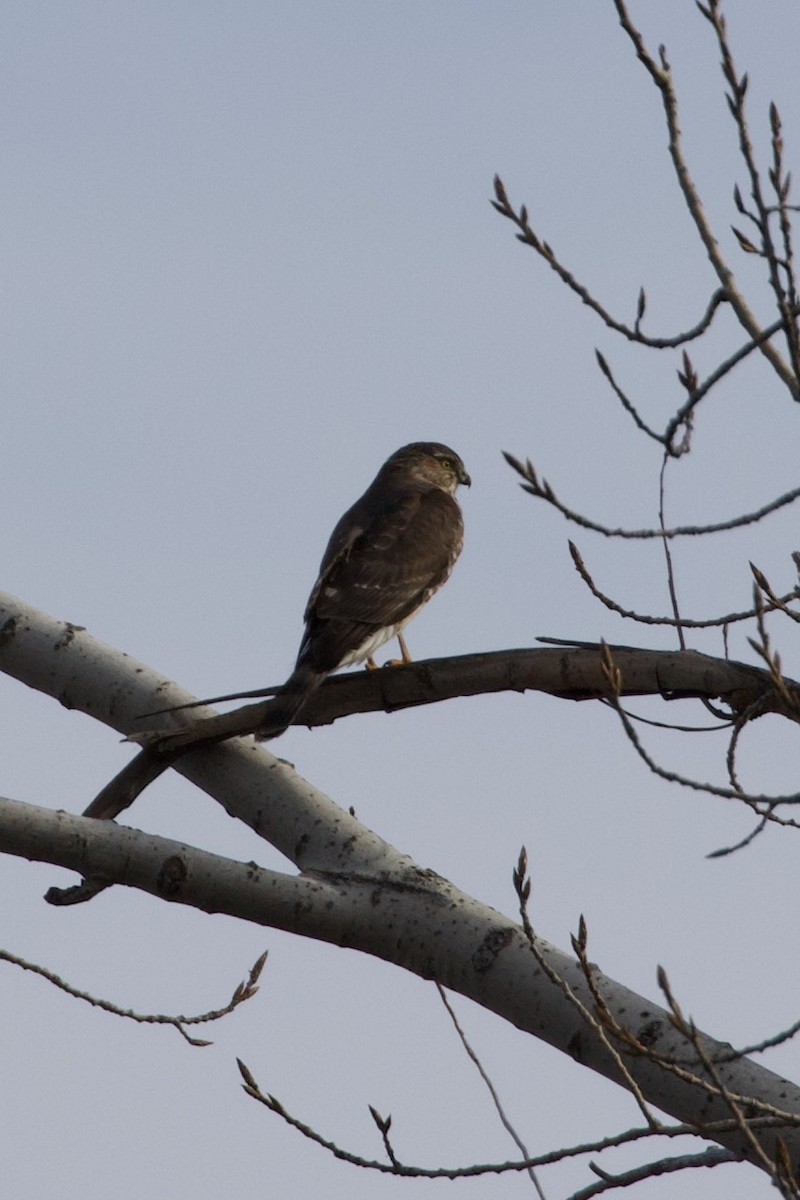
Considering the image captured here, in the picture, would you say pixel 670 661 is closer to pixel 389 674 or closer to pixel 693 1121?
pixel 389 674

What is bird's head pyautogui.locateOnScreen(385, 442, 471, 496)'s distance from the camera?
9.35 meters

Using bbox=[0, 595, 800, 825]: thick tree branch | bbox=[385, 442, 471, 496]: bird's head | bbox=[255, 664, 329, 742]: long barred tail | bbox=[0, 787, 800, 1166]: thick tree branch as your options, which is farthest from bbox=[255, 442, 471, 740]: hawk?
bbox=[0, 787, 800, 1166]: thick tree branch

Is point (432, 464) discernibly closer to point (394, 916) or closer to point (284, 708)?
point (284, 708)

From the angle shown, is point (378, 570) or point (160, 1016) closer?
point (160, 1016)

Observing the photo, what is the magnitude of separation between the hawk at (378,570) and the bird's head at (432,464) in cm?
34

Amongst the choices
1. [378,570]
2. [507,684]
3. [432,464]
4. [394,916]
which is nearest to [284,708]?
[507,684]

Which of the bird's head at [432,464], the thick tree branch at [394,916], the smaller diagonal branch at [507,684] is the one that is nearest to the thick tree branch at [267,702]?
the smaller diagonal branch at [507,684]

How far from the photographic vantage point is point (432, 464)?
9422 mm

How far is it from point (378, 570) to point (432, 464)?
2.16 meters

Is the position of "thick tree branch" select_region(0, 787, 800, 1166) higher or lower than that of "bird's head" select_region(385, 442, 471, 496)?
lower

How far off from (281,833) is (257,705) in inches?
14.5

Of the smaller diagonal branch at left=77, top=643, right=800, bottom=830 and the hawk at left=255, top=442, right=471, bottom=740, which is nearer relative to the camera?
the smaller diagonal branch at left=77, top=643, right=800, bottom=830

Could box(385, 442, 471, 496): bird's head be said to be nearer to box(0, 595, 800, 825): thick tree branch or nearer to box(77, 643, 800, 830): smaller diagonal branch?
box(0, 595, 800, 825): thick tree branch

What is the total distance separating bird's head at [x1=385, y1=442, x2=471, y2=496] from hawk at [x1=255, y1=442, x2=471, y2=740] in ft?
1.13
